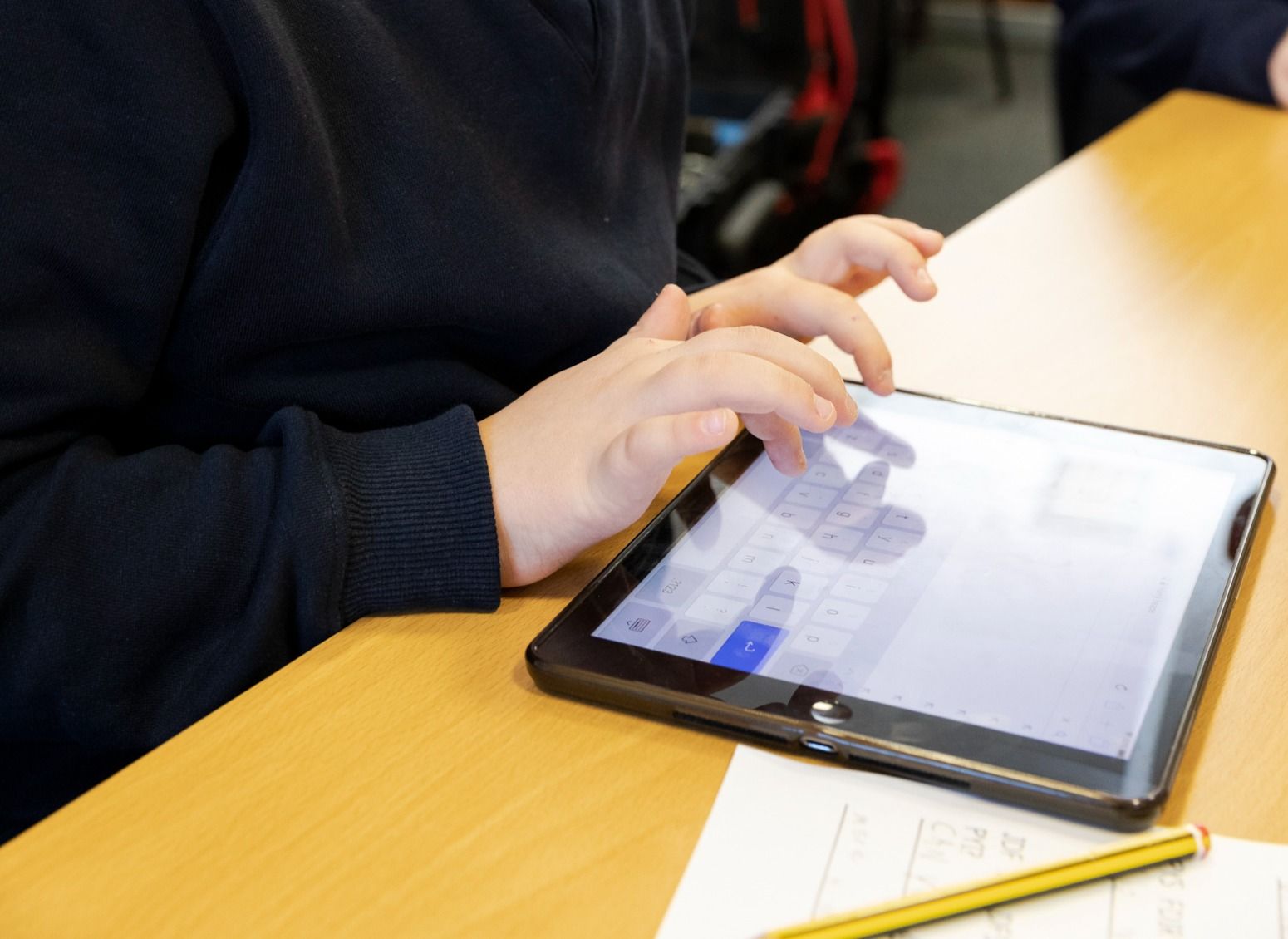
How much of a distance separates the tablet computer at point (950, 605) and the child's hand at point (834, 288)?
6 cm

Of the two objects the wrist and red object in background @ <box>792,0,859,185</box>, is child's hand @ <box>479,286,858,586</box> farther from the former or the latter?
red object in background @ <box>792,0,859,185</box>

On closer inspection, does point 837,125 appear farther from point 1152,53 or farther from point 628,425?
point 628,425

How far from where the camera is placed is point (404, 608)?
0.50 metres

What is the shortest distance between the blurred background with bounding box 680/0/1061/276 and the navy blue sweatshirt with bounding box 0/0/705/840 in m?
0.88

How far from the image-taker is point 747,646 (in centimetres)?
44

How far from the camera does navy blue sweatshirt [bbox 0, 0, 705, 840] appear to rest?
1.61 ft

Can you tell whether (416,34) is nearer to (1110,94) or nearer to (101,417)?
(101,417)

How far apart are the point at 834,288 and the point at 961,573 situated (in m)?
0.26

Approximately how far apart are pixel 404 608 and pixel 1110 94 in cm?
135

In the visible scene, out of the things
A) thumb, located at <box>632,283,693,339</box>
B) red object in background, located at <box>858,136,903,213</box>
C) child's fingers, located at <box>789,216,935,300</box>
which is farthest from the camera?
red object in background, located at <box>858,136,903,213</box>

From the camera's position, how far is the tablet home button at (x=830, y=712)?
0.40 metres

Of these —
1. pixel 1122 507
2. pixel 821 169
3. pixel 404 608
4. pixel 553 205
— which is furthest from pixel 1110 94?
Result: pixel 404 608

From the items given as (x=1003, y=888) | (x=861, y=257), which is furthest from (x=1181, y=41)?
(x=1003, y=888)

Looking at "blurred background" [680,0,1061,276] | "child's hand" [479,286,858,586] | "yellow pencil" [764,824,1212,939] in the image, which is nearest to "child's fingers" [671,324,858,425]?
"child's hand" [479,286,858,586]
